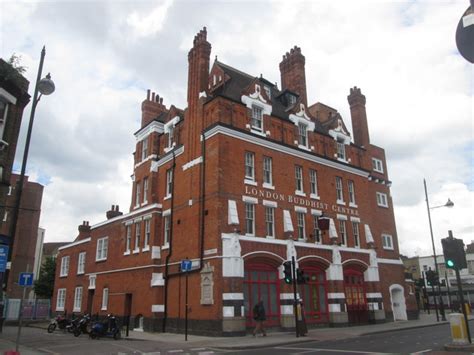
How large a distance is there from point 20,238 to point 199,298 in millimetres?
42435

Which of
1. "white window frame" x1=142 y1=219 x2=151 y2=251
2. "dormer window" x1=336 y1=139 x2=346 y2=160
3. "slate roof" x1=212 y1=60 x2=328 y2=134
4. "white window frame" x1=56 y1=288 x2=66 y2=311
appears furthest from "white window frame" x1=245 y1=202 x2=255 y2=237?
"white window frame" x1=56 y1=288 x2=66 y2=311

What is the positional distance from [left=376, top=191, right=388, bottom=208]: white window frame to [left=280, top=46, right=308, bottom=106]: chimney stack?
11139 mm

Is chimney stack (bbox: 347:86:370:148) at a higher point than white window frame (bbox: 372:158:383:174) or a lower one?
higher

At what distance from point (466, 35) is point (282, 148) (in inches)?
957

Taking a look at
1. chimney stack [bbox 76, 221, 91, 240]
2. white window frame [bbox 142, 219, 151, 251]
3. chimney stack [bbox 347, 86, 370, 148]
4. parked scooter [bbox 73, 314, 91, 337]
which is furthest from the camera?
chimney stack [bbox 76, 221, 91, 240]

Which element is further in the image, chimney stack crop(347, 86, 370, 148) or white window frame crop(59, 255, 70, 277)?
white window frame crop(59, 255, 70, 277)

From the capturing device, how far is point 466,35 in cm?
387

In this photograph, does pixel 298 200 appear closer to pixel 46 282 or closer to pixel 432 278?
pixel 432 278

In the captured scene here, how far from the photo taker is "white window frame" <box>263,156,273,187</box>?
26.8 metres

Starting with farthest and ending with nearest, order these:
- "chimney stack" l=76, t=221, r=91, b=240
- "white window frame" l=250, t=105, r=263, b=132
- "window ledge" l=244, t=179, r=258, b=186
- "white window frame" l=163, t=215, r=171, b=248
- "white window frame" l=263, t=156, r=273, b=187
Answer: "chimney stack" l=76, t=221, r=91, b=240 → "white window frame" l=163, t=215, r=171, b=248 → "white window frame" l=250, t=105, r=263, b=132 → "white window frame" l=263, t=156, r=273, b=187 → "window ledge" l=244, t=179, r=258, b=186

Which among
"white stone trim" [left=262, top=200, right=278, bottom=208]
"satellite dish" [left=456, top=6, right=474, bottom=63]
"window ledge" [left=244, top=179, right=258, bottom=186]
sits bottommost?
"satellite dish" [left=456, top=6, right=474, bottom=63]

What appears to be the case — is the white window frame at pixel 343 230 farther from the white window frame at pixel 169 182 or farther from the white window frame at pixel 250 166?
the white window frame at pixel 169 182

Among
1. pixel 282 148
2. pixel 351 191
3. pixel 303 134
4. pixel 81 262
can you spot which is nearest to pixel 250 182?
pixel 282 148

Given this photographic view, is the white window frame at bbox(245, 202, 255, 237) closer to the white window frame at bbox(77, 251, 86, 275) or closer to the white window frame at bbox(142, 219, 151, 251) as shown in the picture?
the white window frame at bbox(142, 219, 151, 251)
